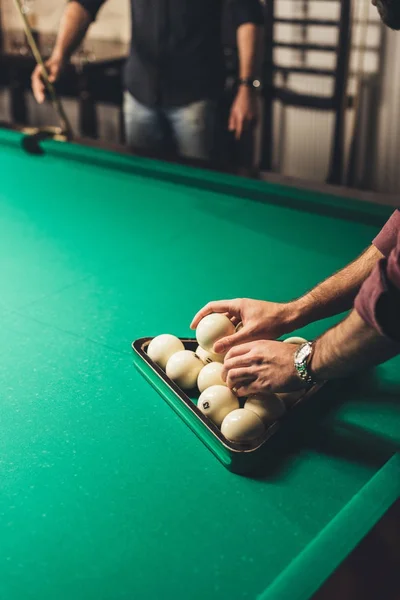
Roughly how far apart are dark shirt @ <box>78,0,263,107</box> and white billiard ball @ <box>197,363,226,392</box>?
6.39 ft

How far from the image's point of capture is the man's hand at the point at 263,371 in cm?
116

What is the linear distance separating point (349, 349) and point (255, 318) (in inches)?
10.6

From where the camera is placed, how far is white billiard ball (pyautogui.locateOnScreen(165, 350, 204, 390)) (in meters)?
1.26

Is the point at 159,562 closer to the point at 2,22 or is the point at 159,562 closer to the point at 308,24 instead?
the point at 308,24

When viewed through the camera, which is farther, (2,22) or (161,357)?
(2,22)

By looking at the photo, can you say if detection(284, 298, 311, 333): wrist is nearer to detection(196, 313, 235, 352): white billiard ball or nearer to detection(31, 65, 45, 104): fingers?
detection(196, 313, 235, 352): white billiard ball

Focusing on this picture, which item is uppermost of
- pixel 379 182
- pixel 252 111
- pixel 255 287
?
pixel 252 111

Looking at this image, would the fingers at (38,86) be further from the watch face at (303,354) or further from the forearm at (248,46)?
the watch face at (303,354)

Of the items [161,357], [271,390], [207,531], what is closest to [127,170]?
[161,357]

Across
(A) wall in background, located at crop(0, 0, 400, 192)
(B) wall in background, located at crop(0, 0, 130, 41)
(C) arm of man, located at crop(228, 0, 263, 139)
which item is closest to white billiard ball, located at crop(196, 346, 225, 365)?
(C) arm of man, located at crop(228, 0, 263, 139)

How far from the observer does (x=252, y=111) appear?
284 cm

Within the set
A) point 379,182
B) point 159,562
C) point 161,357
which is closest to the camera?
point 159,562

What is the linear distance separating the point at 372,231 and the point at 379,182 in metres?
2.68

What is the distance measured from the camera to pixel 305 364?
1159mm
